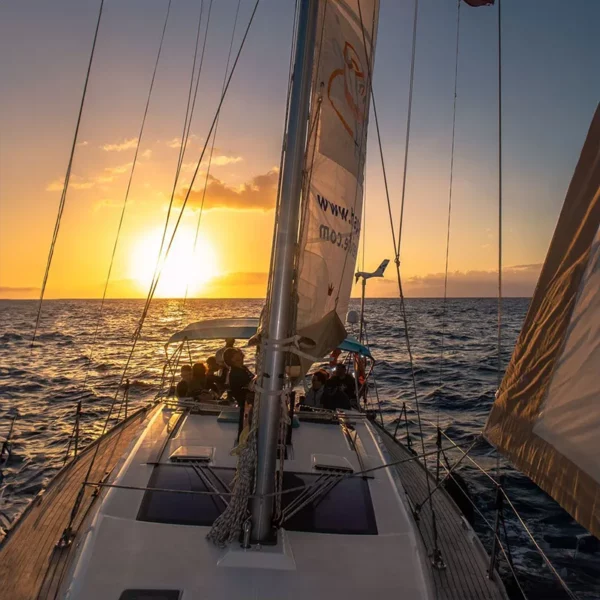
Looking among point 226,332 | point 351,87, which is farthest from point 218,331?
point 351,87

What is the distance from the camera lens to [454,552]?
16.5ft

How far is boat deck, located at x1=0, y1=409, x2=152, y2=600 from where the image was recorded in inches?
160

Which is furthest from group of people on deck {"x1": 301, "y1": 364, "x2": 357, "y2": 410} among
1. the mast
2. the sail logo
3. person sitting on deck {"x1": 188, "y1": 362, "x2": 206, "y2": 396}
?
the mast

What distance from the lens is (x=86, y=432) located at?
13594 millimetres

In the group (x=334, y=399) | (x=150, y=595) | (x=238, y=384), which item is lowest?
(x=150, y=595)

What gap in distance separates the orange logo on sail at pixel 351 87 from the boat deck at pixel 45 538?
509 cm

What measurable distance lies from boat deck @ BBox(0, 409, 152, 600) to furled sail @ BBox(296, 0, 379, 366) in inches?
121

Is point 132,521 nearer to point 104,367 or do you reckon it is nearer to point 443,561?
point 443,561

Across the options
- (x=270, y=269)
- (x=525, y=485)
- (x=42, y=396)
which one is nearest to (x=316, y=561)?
(x=270, y=269)

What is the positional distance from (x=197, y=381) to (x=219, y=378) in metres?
0.99

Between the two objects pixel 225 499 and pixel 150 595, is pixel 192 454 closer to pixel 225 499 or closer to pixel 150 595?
pixel 225 499

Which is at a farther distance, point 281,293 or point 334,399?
point 334,399

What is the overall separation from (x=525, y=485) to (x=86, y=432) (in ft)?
38.2

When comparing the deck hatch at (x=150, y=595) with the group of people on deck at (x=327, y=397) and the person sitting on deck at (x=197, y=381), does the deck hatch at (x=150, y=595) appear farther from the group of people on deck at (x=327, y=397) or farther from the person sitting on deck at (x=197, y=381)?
the person sitting on deck at (x=197, y=381)
